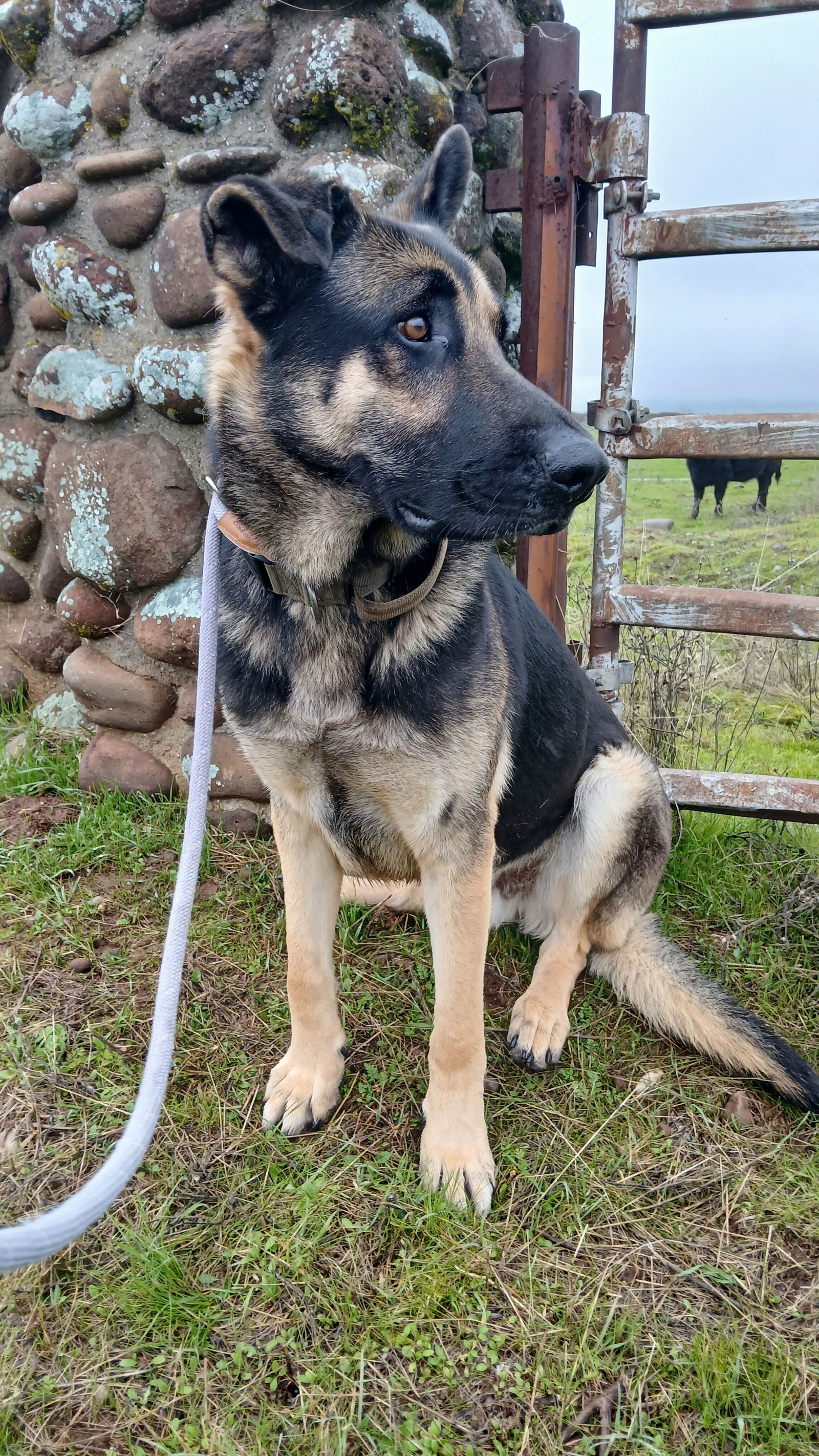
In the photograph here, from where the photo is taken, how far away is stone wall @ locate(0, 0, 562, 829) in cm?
294

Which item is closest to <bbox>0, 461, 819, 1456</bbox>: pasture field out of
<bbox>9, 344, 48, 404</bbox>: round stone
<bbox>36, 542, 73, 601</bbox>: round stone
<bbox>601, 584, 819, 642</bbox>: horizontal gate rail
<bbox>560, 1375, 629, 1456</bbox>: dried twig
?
<bbox>560, 1375, 629, 1456</bbox>: dried twig

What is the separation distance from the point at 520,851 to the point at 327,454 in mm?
1422

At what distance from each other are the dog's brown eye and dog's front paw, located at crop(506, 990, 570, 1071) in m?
1.85

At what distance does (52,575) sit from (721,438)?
2.74m

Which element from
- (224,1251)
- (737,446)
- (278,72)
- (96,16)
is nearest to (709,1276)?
(224,1251)

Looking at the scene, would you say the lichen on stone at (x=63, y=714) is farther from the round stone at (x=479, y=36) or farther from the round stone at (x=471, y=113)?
the round stone at (x=479, y=36)

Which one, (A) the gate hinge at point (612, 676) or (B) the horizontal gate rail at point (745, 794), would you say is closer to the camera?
(B) the horizontal gate rail at point (745, 794)

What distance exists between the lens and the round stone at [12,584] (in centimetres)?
394

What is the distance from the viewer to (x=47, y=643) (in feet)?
12.6

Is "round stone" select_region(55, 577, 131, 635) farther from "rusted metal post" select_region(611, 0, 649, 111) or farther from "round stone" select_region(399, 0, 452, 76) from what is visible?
"rusted metal post" select_region(611, 0, 649, 111)

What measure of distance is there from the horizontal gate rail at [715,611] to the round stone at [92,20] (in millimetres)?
2703

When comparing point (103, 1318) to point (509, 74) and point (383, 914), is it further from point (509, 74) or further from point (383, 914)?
point (509, 74)

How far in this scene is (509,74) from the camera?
3152 millimetres

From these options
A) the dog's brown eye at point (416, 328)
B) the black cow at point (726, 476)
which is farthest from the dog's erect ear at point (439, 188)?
the black cow at point (726, 476)
